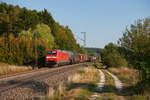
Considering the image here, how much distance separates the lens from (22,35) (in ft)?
178

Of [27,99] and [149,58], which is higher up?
[149,58]

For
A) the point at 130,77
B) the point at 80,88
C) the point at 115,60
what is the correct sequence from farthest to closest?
the point at 115,60 → the point at 130,77 → the point at 80,88

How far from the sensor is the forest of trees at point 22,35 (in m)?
42.1

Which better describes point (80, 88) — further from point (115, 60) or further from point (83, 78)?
A: point (115, 60)

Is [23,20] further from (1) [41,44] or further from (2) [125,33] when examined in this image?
(2) [125,33]

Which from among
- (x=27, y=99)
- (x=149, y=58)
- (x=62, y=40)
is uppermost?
(x=62, y=40)

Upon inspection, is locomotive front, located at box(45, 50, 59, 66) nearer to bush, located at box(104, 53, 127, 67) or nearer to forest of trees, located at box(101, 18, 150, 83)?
bush, located at box(104, 53, 127, 67)

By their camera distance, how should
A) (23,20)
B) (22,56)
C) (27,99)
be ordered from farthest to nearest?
(23,20)
(22,56)
(27,99)

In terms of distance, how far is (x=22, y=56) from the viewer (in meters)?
42.2

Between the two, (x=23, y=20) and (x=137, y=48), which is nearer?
(x=137, y=48)

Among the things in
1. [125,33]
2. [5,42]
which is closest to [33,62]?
[5,42]

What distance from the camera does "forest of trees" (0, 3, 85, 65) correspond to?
138 feet

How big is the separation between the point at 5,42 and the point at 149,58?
3480 cm

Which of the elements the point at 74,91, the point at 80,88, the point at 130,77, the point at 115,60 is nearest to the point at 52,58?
the point at 115,60
